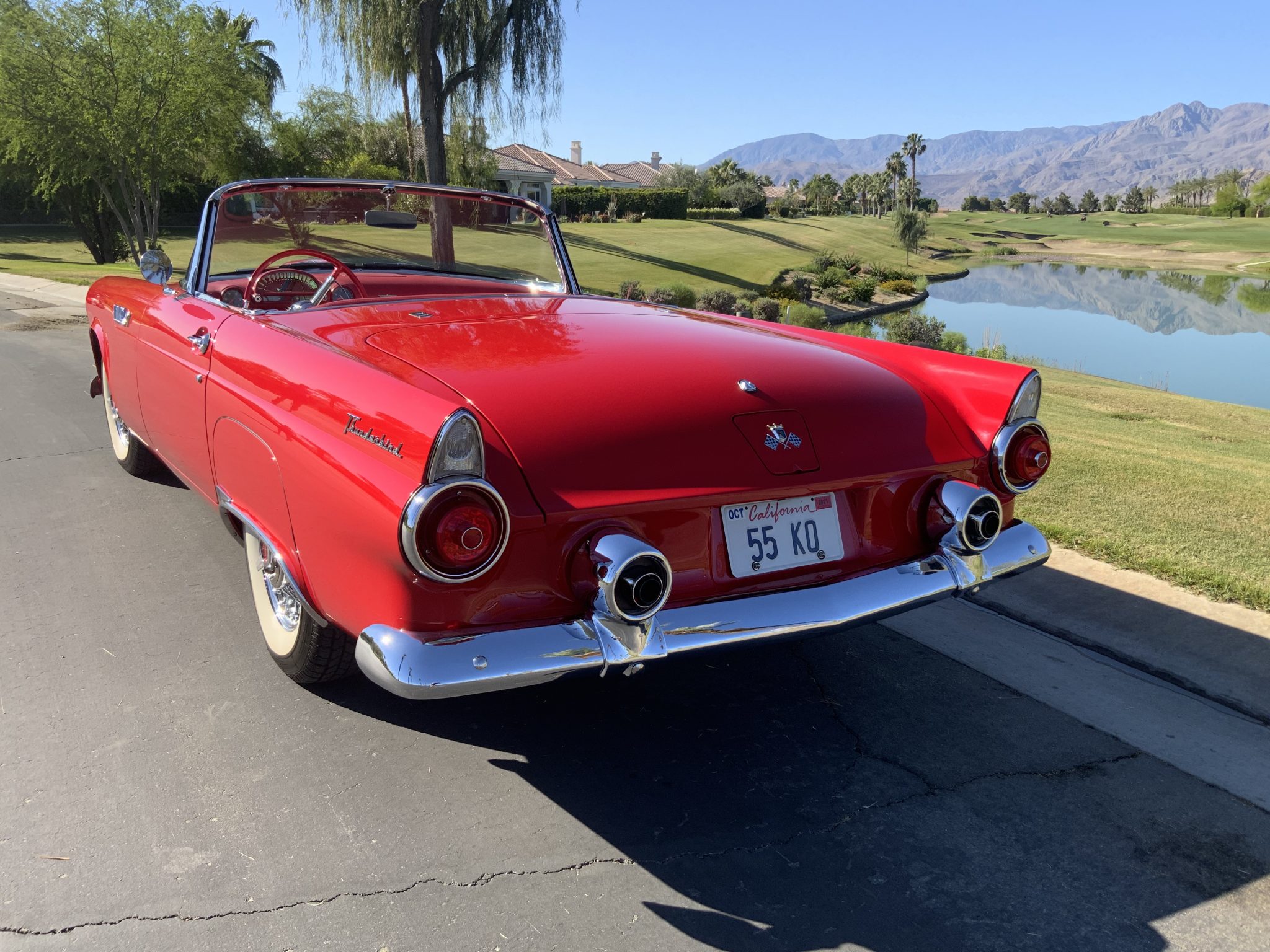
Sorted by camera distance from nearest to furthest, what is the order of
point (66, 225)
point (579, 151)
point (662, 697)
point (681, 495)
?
1. point (681, 495)
2. point (662, 697)
3. point (66, 225)
4. point (579, 151)

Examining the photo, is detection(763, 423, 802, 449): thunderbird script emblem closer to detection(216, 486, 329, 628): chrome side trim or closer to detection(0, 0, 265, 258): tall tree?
detection(216, 486, 329, 628): chrome side trim

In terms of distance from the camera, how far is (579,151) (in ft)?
292

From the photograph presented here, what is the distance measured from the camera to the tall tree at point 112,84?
19.8m

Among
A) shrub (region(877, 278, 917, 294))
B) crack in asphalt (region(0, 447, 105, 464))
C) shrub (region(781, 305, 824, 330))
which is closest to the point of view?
crack in asphalt (region(0, 447, 105, 464))

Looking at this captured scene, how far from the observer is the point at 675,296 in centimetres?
2305

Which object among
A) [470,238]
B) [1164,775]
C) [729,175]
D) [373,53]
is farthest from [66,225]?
[729,175]

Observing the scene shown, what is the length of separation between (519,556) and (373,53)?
1819 centimetres

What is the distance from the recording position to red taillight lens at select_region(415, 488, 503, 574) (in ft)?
6.94

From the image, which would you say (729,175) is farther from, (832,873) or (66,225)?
(832,873)

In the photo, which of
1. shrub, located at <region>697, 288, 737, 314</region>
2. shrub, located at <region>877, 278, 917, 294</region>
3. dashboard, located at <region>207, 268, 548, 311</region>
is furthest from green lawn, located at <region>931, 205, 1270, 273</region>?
dashboard, located at <region>207, 268, 548, 311</region>

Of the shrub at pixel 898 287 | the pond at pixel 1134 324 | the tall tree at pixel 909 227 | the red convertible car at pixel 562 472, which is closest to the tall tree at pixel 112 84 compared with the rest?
the pond at pixel 1134 324

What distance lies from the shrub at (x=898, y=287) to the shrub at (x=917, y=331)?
15.8 meters

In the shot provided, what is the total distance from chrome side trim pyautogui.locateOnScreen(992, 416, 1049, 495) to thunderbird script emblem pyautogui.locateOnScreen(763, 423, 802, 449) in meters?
0.72

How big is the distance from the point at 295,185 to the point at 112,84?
2020 centimetres
